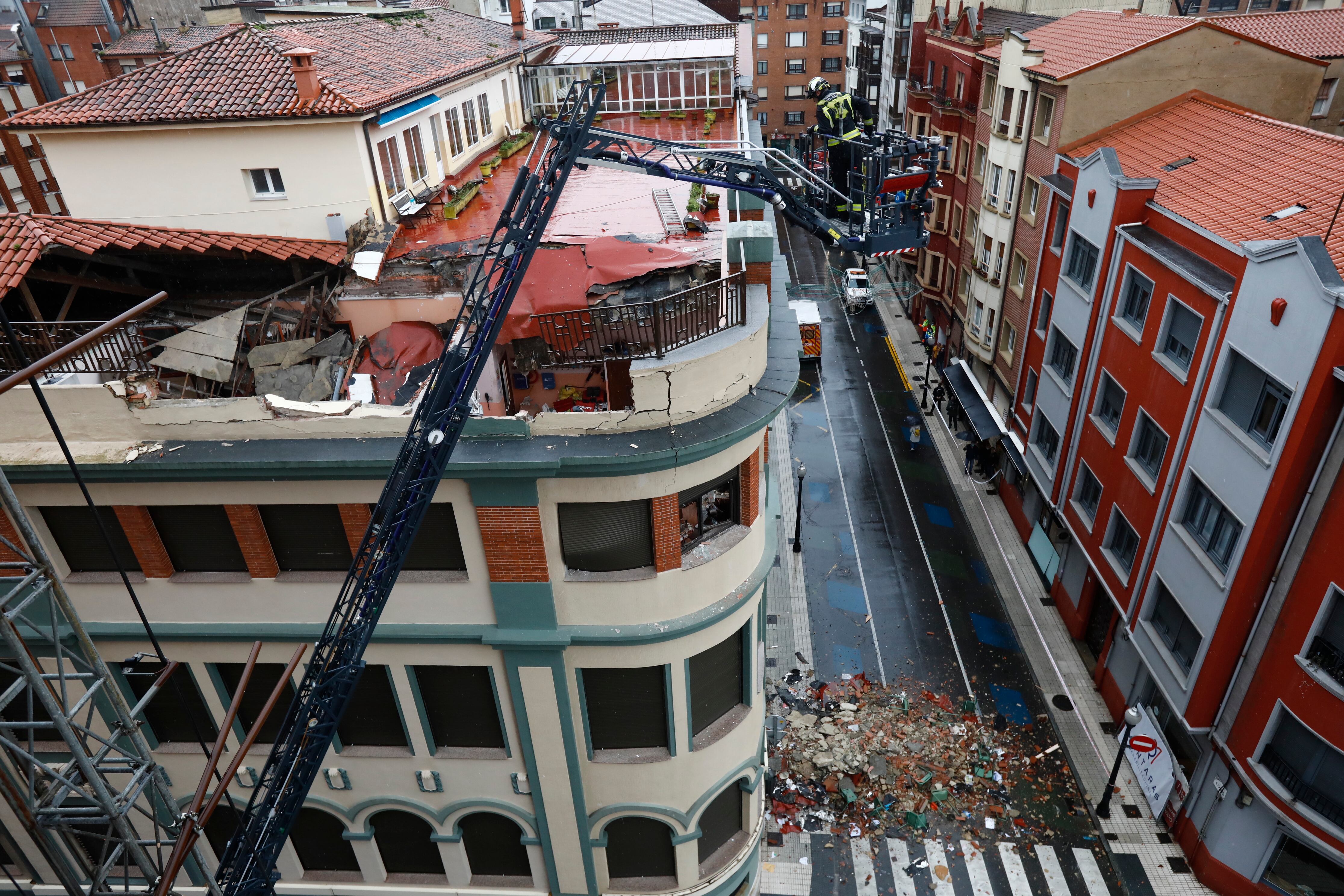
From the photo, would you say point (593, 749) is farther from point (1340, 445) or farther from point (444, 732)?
point (1340, 445)

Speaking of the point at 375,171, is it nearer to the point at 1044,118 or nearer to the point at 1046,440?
→ the point at 1046,440

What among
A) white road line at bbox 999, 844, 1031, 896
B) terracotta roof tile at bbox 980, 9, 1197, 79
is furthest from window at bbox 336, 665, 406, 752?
terracotta roof tile at bbox 980, 9, 1197, 79

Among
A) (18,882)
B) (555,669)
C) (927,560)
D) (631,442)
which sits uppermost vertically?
(631,442)

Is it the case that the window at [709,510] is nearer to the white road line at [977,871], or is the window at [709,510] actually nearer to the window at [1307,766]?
the window at [1307,766]

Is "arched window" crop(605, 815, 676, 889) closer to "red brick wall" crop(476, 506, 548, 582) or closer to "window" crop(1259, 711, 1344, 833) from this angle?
"red brick wall" crop(476, 506, 548, 582)

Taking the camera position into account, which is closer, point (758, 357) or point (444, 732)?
point (758, 357)

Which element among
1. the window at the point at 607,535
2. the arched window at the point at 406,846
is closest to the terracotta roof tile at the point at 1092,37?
the window at the point at 607,535

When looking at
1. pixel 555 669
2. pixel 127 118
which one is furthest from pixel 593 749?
pixel 127 118
